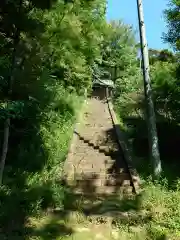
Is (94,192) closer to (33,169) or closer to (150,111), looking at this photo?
(33,169)

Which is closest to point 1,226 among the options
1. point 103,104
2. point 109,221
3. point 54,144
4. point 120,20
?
point 109,221

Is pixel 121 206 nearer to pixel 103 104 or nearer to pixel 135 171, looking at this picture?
pixel 135 171

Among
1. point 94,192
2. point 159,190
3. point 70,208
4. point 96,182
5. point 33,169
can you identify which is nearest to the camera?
point 70,208

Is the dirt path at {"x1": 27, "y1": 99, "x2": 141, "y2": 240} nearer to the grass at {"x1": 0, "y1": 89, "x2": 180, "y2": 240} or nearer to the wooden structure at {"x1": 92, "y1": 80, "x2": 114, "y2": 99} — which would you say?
the grass at {"x1": 0, "y1": 89, "x2": 180, "y2": 240}

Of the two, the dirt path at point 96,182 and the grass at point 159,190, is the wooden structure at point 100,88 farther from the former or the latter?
the grass at point 159,190

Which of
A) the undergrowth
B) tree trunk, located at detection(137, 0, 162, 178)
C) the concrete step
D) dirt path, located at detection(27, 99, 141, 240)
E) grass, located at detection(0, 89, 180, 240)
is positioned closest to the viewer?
grass, located at detection(0, 89, 180, 240)

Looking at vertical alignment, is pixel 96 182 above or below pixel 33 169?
below

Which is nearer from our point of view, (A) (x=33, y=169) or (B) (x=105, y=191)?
(B) (x=105, y=191)

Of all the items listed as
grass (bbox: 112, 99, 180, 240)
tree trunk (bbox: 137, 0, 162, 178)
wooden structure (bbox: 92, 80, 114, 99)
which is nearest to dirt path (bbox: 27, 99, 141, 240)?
grass (bbox: 112, 99, 180, 240)

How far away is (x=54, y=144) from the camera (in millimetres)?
11227

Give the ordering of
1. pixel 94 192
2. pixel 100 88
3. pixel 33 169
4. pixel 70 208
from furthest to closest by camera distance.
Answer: pixel 100 88
pixel 33 169
pixel 94 192
pixel 70 208

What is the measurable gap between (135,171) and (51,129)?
3329mm

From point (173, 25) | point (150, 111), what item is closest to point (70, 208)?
point (150, 111)

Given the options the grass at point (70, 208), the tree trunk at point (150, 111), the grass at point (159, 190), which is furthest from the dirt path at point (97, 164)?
the tree trunk at point (150, 111)
